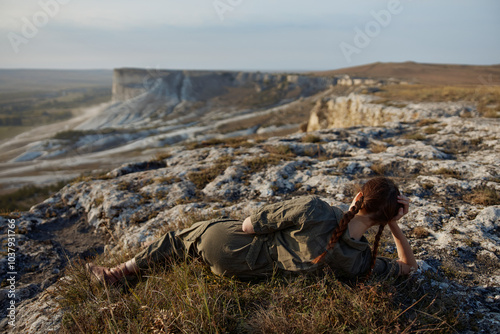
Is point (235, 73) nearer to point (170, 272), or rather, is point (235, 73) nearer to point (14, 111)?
point (14, 111)

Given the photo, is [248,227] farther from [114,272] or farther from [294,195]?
[294,195]

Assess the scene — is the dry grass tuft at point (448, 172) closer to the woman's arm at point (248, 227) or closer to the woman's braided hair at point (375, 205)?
the woman's braided hair at point (375, 205)

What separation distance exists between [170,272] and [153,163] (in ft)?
17.9

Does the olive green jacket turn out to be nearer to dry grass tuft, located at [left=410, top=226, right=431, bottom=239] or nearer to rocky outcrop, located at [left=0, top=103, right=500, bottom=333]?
rocky outcrop, located at [left=0, top=103, right=500, bottom=333]

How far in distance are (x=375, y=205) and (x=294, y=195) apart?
2.86m

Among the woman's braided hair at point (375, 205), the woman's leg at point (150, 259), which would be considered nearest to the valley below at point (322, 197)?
the woman's leg at point (150, 259)

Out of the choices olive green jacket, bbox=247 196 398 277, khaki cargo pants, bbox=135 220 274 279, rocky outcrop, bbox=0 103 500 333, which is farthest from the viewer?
rocky outcrop, bbox=0 103 500 333

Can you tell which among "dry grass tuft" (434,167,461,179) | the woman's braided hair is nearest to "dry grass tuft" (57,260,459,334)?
the woman's braided hair

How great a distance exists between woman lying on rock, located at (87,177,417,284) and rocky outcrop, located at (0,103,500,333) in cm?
68

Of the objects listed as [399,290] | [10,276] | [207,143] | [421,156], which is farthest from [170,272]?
[207,143]

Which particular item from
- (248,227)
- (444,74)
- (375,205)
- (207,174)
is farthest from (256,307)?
(444,74)

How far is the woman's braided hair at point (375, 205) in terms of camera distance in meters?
2.28

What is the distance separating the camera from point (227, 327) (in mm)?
2213

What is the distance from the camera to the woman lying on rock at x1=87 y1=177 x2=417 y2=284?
2.34 m
